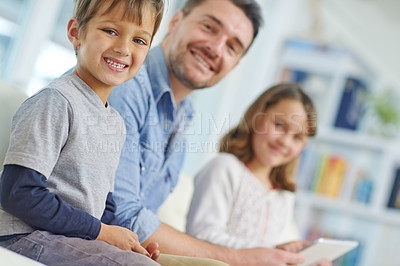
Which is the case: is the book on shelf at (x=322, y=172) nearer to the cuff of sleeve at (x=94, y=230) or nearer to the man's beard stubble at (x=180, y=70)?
the man's beard stubble at (x=180, y=70)

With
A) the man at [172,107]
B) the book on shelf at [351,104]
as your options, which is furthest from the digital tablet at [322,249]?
the book on shelf at [351,104]

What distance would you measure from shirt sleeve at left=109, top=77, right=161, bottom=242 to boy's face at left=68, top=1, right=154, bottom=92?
0.21 m

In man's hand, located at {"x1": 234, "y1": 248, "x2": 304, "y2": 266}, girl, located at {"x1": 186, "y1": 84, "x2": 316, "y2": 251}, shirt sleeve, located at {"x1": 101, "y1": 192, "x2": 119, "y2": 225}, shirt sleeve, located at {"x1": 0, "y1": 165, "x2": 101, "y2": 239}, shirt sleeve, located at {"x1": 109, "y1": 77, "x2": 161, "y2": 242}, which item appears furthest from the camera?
girl, located at {"x1": 186, "y1": 84, "x2": 316, "y2": 251}

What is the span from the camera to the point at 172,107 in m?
1.14

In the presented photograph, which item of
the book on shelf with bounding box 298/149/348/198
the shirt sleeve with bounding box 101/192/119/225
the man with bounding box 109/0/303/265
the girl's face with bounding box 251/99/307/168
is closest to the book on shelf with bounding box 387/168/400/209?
the book on shelf with bounding box 298/149/348/198

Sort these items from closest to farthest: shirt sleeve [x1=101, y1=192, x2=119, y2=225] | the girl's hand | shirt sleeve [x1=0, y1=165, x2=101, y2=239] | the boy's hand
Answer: shirt sleeve [x1=0, y1=165, x2=101, y2=239] < the boy's hand < shirt sleeve [x1=101, y1=192, x2=119, y2=225] < the girl's hand

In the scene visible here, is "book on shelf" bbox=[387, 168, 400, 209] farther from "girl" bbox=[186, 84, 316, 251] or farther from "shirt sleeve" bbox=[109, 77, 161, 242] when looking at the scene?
"shirt sleeve" bbox=[109, 77, 161, 242]

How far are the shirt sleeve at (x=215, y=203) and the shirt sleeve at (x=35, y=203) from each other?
25.0 inches

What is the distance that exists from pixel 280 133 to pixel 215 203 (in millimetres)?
344

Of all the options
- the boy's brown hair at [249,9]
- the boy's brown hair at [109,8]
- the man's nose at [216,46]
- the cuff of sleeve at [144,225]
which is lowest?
the cuff of sleeve at [144,225]

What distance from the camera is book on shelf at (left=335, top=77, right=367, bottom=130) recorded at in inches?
118

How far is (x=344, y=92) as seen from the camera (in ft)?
9.89

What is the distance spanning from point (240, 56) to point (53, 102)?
73 centimetres

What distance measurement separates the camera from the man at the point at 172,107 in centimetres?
98
